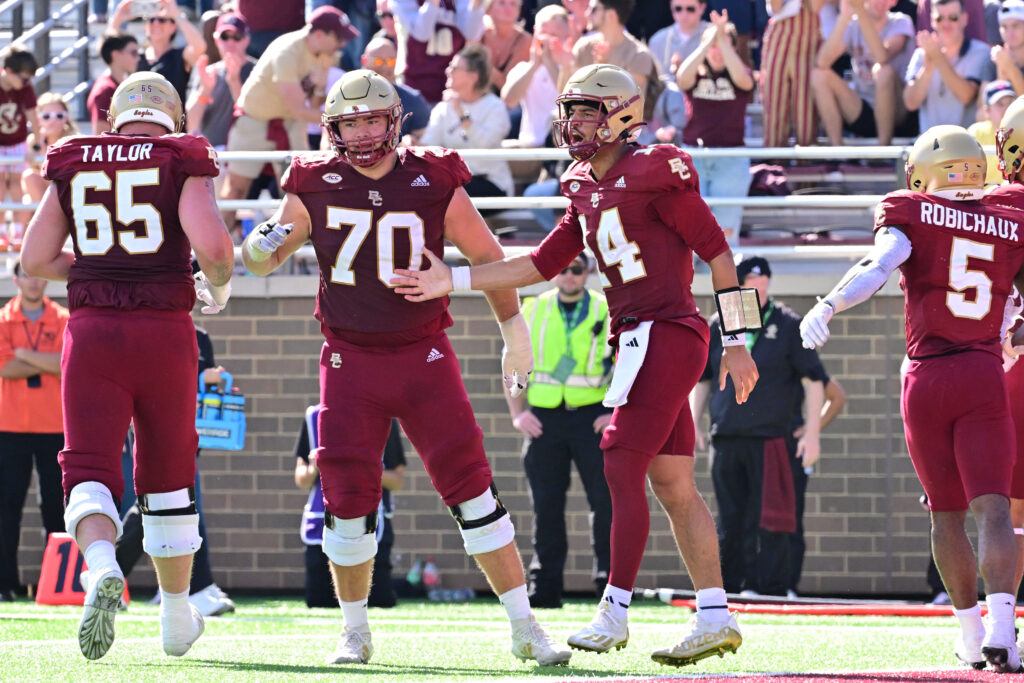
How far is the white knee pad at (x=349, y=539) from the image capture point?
A: 18.3 feet

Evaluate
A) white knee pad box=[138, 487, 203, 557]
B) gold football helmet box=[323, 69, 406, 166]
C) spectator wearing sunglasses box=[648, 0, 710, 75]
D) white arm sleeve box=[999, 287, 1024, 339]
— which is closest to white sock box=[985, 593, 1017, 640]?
white arm sleeve box=[999, 287, 1024, 339]

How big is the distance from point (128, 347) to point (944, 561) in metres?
2.76

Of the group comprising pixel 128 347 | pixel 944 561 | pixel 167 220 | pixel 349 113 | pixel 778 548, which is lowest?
pixel 778 548

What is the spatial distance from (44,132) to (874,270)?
22.1 ft

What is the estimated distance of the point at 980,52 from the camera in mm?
10461

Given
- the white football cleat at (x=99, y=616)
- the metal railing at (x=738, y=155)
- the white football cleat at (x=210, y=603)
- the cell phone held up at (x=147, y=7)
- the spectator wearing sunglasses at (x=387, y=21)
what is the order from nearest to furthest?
the white football cleat at (x=99, y=616)
the white football cleat at (x=210, y=603)
the metal railing at (x=738, y=155)
the cell phone held up at (x=147, y=7)
the spectator wearing sunglasses at (x=387, y=21)

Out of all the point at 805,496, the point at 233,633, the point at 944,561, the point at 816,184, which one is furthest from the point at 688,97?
the point at 944,561

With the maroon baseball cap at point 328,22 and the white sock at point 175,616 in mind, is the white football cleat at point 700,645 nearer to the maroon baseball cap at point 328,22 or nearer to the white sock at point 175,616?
the white sock at point 175,616

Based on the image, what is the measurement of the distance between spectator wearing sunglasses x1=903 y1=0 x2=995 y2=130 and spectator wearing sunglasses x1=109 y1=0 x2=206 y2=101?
15.7 ft

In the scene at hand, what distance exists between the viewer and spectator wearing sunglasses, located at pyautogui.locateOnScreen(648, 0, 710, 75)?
1109 cm

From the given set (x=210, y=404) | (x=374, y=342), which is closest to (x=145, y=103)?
(x=374, y=342)

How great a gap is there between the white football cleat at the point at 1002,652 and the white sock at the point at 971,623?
0.25 metres

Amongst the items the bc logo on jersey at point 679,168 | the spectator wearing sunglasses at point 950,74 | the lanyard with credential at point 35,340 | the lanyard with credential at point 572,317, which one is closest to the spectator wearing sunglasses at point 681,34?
the spectator wearing sunglasses at point 950,74

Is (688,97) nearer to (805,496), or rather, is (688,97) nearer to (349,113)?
(805,496)
